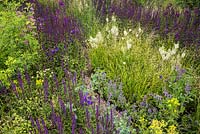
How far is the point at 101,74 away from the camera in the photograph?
4.06m

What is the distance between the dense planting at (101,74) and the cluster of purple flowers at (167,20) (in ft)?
0.05

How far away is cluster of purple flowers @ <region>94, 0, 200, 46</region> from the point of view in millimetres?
4891

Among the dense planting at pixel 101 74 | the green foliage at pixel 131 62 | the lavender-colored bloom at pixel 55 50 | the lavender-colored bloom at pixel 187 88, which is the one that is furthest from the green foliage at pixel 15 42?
the lavender-colored bloom at pixel 187 88

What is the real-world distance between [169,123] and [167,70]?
922 mm

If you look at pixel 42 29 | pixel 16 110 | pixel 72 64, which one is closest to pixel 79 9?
pixel 42 29

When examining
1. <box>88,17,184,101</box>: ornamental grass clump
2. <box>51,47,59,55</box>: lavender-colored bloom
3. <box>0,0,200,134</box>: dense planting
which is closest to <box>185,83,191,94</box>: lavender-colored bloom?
<box>0,0,200,134</box>: dense planting

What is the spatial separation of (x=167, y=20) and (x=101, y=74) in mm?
2007

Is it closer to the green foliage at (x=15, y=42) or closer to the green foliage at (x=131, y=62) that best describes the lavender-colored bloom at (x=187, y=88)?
the green foliage at (x=131, y=62)

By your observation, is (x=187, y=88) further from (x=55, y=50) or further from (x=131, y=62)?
(x=55, y=50)

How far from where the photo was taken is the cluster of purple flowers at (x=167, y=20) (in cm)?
489

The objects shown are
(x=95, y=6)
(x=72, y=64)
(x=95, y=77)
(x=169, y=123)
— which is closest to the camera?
(x=169, y=123)

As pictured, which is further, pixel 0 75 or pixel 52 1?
pixel 52 1

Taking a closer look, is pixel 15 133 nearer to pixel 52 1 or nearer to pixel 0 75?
pixel 0 75

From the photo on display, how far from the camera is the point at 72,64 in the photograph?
14.3 feet
